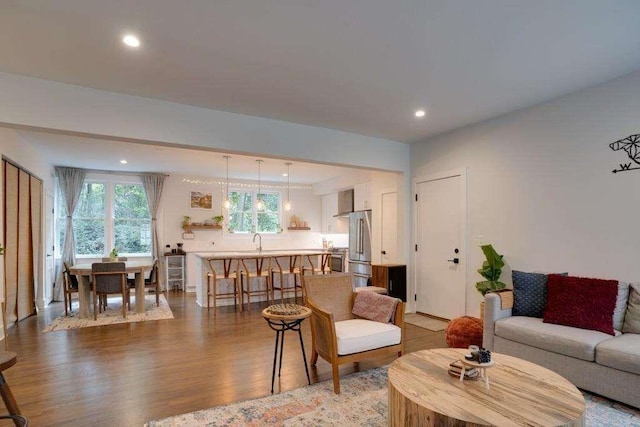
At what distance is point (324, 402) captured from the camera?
8.66 ft

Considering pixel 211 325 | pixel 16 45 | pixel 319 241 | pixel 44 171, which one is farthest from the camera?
pixel 319 241

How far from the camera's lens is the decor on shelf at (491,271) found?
4.09m

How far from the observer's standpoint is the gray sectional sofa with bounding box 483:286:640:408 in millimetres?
2490

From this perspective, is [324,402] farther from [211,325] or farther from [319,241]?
[319,241]

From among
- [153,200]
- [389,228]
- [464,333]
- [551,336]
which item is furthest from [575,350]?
[153,200]

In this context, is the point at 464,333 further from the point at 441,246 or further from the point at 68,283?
the point at 68,283

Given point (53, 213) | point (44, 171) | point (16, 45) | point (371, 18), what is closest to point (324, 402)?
point (371, 18)

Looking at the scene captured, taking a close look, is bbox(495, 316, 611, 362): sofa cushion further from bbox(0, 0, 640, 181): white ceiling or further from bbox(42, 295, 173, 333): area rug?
bbox(42, 295, 173, 333): area rug

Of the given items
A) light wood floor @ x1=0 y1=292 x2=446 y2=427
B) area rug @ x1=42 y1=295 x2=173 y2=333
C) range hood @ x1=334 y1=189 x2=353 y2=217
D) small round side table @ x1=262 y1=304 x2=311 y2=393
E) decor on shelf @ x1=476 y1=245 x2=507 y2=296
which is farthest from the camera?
range hood @ x1=334 y1=189 x2=353 y2=217

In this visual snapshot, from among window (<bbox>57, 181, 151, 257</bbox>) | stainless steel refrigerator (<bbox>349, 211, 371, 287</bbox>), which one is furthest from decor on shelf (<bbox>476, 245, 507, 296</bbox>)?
window (<bbox>57, 181, 151, 257</bbox>)

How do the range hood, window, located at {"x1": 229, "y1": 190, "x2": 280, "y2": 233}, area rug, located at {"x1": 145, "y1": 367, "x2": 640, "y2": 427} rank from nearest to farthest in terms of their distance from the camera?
1. area rug, located at {"x1": 145, "y1": 367, "x2": 640, "y2": 427}
2. the range hood
3. window, located at {"x1": 229, "y1": 190, "x2": 280, "y2": 233}

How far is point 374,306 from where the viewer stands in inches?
133

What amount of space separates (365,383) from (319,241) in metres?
7.05

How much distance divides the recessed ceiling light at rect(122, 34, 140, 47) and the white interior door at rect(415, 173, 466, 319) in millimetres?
4076
